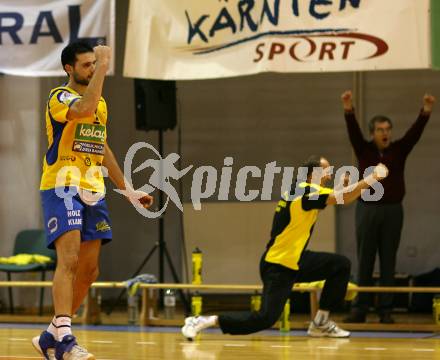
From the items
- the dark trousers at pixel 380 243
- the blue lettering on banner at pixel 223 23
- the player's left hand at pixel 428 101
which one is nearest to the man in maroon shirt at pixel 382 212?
the dark trousers at pixel 380 243

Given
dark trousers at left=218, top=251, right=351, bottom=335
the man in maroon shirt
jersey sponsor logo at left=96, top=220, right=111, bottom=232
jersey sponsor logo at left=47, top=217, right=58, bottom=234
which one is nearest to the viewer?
jersey sponsor logo at left=47, top=217, right=58, bottom=234

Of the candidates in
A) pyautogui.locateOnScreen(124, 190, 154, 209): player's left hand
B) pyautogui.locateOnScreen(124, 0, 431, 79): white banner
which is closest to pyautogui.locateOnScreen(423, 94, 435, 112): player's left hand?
pyautogui.locateOnScreen(124, 0, 431, 79): white banner

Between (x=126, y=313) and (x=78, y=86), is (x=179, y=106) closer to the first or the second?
(x=126, y=313)

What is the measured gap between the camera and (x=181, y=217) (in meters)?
11.7

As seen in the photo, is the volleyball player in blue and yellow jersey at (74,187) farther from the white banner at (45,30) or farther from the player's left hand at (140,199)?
the white banner at (45,30)

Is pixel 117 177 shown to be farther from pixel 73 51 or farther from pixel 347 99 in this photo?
pixel 347 99

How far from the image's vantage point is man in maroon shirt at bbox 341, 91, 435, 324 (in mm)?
9297

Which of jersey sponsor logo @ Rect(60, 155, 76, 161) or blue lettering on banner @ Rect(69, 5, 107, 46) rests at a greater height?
blue lettering on banner @ Rect(69, 5, 107, 46)

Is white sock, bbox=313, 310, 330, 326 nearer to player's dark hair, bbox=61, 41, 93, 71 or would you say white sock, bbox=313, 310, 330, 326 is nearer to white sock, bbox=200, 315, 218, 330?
white sock, bbox=200, 315, 218, 330

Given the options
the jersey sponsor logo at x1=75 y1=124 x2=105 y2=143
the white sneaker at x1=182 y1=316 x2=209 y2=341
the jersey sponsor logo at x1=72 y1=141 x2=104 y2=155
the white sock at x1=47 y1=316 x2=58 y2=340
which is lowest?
the white sneaker at x1=182 y1=316 x2=209 y2=341

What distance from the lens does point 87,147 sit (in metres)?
5.93

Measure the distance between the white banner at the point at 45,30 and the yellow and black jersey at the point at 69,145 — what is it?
11.6ft

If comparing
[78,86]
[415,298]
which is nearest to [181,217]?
[415,298]

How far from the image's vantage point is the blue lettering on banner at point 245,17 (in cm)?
890
